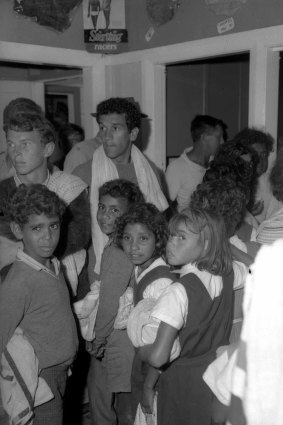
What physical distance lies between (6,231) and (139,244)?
0.55 meters

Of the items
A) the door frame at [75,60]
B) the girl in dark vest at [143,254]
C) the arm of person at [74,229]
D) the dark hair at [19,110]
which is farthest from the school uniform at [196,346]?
→ the door frame at [75,60]

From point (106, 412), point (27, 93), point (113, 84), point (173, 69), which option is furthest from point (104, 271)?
point (27, 93)

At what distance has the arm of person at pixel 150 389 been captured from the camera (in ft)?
4.70

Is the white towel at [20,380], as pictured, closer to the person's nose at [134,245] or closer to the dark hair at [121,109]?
the person's nose at [134,245]

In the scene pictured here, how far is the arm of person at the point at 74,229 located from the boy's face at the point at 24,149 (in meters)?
0.23

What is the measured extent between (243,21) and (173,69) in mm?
1041

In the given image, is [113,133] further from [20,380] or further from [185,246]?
[20,380]

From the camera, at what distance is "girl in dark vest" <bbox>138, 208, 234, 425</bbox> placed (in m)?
1.37

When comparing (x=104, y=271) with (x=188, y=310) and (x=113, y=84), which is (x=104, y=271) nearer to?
(x=188, y=310)

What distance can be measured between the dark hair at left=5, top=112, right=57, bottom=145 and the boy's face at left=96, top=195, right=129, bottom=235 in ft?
1.15

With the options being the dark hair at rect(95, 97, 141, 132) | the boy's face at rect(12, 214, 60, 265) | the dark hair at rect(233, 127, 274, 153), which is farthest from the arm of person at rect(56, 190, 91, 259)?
the dark hair at rect(233, 127, 274, 153)

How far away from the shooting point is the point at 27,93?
4637mm

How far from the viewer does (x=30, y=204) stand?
5.18 feet

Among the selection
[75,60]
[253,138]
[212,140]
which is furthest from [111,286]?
[75,60]
